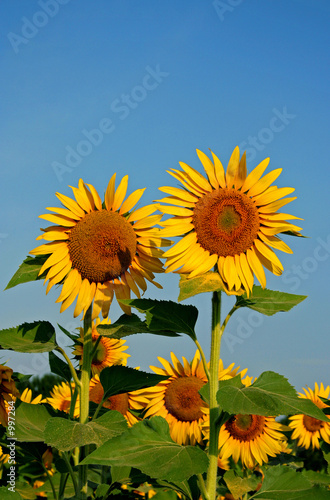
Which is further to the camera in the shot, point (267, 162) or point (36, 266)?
point (36, 266)

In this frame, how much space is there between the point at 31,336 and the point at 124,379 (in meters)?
0.70

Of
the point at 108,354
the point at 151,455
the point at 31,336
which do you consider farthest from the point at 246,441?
the point at 151,455

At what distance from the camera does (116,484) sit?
3.82 meters

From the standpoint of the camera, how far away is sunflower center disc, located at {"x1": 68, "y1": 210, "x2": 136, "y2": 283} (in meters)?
3.80

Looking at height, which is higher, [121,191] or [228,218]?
[121,191]

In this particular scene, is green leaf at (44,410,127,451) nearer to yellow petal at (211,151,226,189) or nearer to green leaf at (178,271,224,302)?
green leaf at (178,271,224,302)

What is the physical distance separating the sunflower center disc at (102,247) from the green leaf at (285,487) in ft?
5.45

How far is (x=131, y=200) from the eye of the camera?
3.91m

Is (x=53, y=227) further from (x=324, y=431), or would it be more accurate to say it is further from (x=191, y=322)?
(x=324, y=431)

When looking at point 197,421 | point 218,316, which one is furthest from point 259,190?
point 197,421

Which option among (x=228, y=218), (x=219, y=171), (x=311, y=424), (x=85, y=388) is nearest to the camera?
(x=228, y=218)

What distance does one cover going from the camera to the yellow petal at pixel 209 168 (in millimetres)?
3459

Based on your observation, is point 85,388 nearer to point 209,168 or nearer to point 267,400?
point 267,400

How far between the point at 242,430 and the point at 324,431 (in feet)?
8.21
